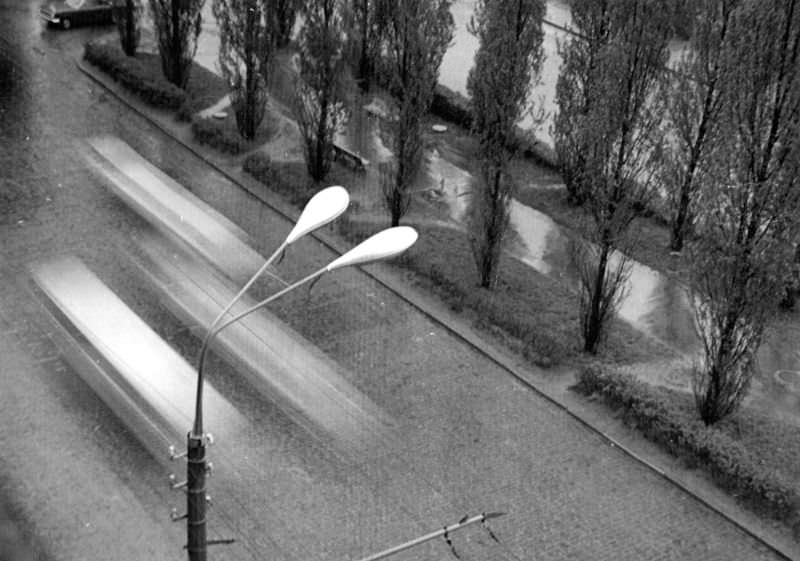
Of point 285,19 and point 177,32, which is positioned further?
point 285,19

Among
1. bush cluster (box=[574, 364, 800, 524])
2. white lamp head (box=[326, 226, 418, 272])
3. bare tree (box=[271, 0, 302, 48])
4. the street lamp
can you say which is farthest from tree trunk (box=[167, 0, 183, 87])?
white lamp head (box=[326, 226, 418, 272])

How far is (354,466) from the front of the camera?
18672 mm

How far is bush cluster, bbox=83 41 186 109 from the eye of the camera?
3133 centimetres

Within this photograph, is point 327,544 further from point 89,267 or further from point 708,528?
point 89,267

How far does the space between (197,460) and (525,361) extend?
11.2 m

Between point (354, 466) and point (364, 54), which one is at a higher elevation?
point (364, 54)

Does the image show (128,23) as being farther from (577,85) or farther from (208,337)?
(208,337)

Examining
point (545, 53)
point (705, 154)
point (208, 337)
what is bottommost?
point (545, 53)

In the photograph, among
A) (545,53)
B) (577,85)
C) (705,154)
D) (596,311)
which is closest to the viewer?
(596,311)

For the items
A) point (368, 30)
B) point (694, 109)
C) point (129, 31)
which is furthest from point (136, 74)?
point (694, 109)

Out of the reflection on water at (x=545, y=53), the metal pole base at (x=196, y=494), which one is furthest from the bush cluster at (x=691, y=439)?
the reflection on water at (x=545, y=53)

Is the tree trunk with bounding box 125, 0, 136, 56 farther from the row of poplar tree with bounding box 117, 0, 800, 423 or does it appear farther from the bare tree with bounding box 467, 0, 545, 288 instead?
the bare tree with bounding box 467, 0, 545, 288

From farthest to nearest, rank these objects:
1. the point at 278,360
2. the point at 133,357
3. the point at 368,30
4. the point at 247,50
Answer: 1. the point at 368,30
2. the point at 247,50
3. the point at 278,360
4. the point at 133,357

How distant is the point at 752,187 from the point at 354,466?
284 inches
